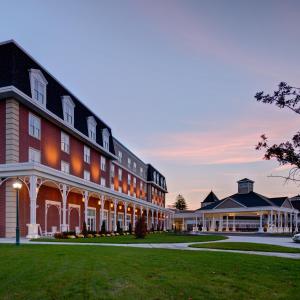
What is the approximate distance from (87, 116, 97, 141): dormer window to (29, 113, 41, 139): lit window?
1045cm

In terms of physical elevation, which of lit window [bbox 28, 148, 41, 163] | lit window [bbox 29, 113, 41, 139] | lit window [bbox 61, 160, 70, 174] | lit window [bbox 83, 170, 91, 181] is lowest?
lit window [bbox 83, 170, 91, 181]

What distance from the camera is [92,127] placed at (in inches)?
A: 1606

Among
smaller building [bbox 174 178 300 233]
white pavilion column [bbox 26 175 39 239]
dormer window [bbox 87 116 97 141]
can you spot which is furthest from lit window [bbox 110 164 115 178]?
white pavilion column [bbox 26 175 39 239]

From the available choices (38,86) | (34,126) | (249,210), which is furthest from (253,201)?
(38,86)

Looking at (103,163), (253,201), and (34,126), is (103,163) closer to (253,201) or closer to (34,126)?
(34,126)

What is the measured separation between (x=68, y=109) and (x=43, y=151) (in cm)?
598

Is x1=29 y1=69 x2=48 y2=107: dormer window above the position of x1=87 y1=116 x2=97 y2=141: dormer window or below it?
above

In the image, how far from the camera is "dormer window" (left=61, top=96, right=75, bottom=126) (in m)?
33.6

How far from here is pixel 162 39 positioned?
22.7 m

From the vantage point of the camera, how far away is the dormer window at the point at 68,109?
110 ft

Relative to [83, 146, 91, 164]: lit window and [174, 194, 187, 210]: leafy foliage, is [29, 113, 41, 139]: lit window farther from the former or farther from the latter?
[174, 194, 187, 210]: leafy foliage

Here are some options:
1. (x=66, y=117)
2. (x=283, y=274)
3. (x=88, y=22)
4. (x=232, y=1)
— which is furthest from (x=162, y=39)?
(x=283, y=274)

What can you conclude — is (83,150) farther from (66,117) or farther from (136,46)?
(136,46)

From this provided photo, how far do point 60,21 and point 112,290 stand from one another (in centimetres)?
1861
